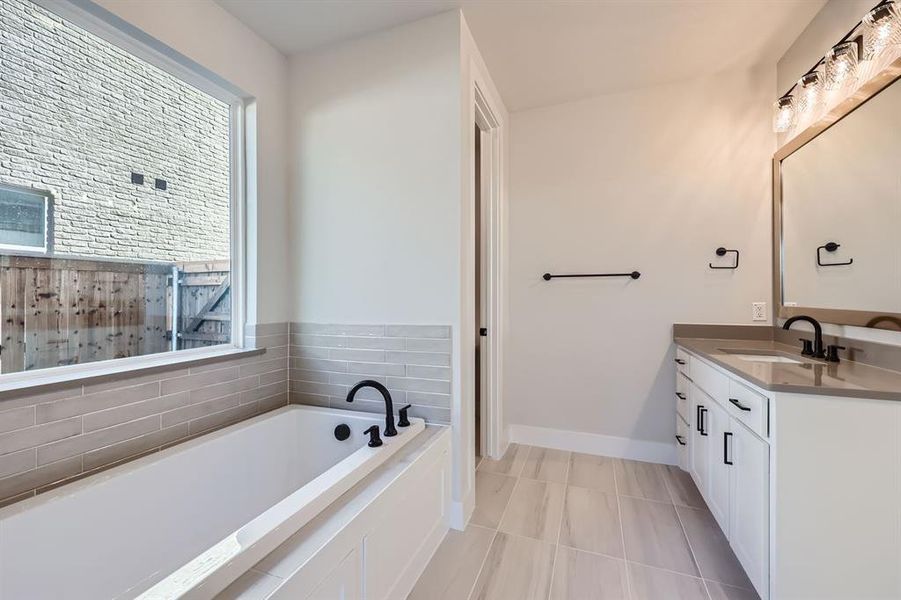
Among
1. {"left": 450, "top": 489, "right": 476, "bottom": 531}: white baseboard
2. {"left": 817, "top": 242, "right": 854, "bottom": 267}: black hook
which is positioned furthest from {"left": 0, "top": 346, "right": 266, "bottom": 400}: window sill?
{"left": 817, "top": 242, "right": 854, "bottom": 267}: black hook

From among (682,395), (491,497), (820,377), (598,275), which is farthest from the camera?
(598,275)

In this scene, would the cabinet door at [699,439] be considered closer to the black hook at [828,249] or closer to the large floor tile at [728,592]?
the large floor tile at [728,592]

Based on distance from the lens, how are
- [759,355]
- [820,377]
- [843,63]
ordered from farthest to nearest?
1. [759,355]
2. [843,63]
3. [820,377]

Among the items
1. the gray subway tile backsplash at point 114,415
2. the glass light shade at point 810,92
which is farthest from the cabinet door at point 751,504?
the gray subway tile backsplash at point 114,415

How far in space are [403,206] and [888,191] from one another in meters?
2.00

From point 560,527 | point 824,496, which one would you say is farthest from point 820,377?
point 560,527

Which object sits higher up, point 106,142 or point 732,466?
point 106,142

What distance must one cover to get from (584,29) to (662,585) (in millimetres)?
2618

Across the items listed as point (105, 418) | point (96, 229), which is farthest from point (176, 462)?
point (96, 229)

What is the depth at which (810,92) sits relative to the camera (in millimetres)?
1815

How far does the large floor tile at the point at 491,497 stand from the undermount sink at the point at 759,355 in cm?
142

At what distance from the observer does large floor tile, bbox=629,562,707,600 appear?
53.2 inches

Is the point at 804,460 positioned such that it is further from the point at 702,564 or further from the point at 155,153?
the point at 155,153

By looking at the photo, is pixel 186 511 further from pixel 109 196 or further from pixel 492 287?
pixel 492 287
